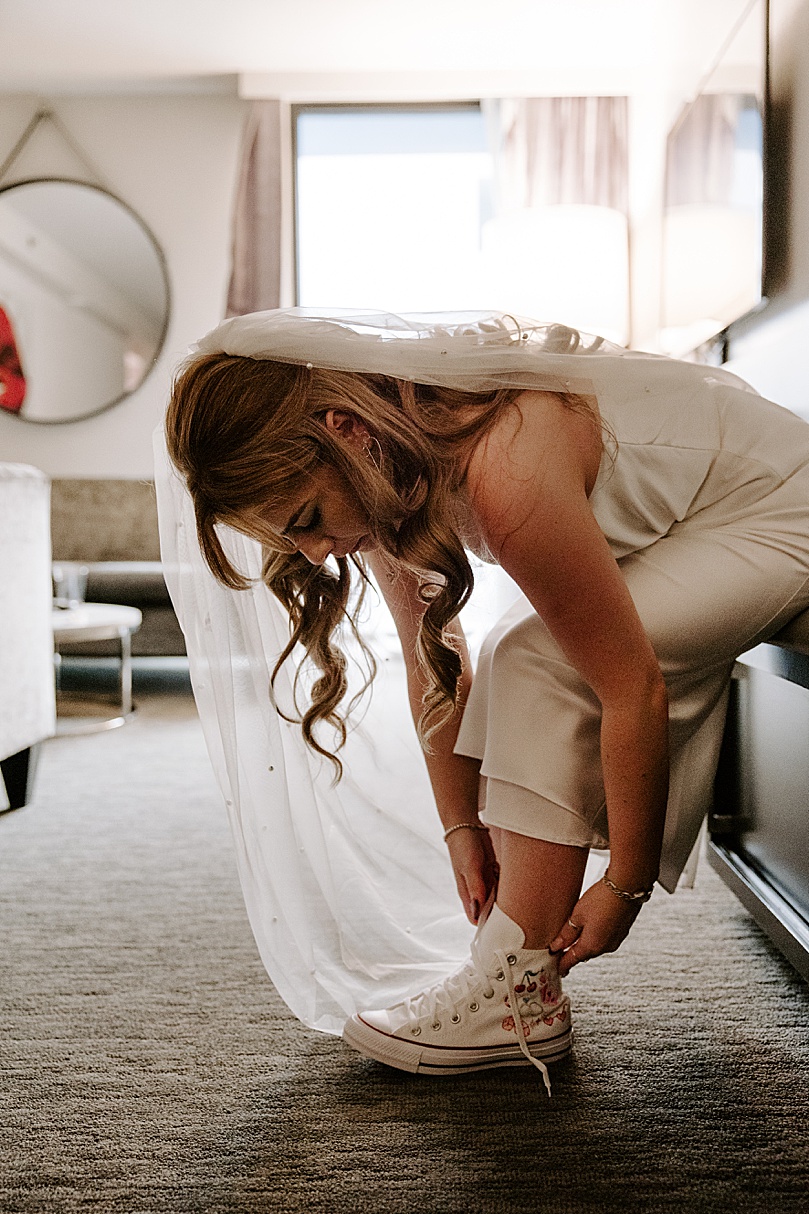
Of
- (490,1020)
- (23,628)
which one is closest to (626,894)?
(490,1020)

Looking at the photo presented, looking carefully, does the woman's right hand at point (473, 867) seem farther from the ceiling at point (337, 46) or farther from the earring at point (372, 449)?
the ceiling at point (337, 46)

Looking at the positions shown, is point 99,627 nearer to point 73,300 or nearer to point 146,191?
point 73,300

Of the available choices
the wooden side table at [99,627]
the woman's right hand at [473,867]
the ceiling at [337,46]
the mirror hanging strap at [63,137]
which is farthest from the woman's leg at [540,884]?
the mirror hanging strap at [63,137]

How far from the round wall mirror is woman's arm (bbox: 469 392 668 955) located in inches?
138

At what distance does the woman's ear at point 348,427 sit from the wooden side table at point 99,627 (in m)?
1.97

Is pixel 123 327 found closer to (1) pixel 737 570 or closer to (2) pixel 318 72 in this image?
(2) pixel 318 72

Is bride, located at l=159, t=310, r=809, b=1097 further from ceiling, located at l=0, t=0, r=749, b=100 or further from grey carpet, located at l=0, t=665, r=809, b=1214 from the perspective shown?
ceiling, located at l=0, t=0, r=749, b=100

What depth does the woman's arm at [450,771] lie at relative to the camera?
1.06 m

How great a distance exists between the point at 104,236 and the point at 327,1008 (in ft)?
12.3

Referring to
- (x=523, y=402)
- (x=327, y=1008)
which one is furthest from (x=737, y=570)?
(x=327, y=1008)

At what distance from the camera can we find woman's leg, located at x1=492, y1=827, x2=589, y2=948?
91cm

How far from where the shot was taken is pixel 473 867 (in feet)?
3.46

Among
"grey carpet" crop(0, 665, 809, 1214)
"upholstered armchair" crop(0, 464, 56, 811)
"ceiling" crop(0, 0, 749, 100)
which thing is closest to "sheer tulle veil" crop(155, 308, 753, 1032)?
"grey carpet" crop(0, 665, 809, 1214)

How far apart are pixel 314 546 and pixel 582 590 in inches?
9.1
